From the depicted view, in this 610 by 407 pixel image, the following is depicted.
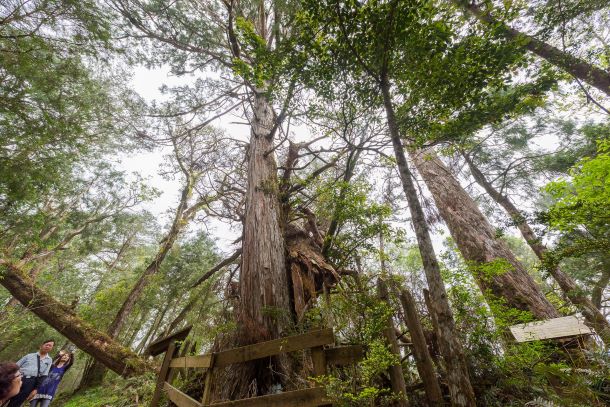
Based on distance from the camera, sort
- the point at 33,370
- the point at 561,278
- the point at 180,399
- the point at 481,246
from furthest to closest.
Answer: the point at 561,278 < the point at 481,246 < the point at 33,370 < the point at 180,399

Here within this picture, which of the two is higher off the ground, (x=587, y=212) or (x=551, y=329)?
(x=587, y=212)

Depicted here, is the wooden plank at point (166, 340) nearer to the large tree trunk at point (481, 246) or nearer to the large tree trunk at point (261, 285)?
the large tree trunk at point (261, 285)

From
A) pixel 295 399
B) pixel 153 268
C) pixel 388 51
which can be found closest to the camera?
pixel 295 399

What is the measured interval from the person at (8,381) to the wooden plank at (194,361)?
1.42 m

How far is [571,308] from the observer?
16.3 feet

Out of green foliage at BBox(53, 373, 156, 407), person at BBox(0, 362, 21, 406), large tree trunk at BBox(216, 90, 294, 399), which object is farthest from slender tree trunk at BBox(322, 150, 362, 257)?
green foliage at BBox(53, 373, 156, 407)

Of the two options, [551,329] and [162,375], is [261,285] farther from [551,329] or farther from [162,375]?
[551,329]

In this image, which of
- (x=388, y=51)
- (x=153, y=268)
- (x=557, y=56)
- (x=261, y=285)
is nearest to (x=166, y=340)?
(x=261, y=285)

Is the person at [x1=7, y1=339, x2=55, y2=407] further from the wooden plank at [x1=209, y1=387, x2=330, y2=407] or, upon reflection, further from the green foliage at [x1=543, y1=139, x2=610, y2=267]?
the green foliage at [x1=543, y1=139, x2=610, y2=267]

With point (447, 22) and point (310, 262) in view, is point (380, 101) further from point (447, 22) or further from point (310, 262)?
point (310, 262)

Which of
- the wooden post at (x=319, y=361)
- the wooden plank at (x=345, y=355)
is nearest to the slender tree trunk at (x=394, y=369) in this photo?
the wooden plank at (x=345, y=355)

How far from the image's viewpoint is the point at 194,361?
2.96 m

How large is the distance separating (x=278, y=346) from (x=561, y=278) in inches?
274

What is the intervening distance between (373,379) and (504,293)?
3.67 meters
